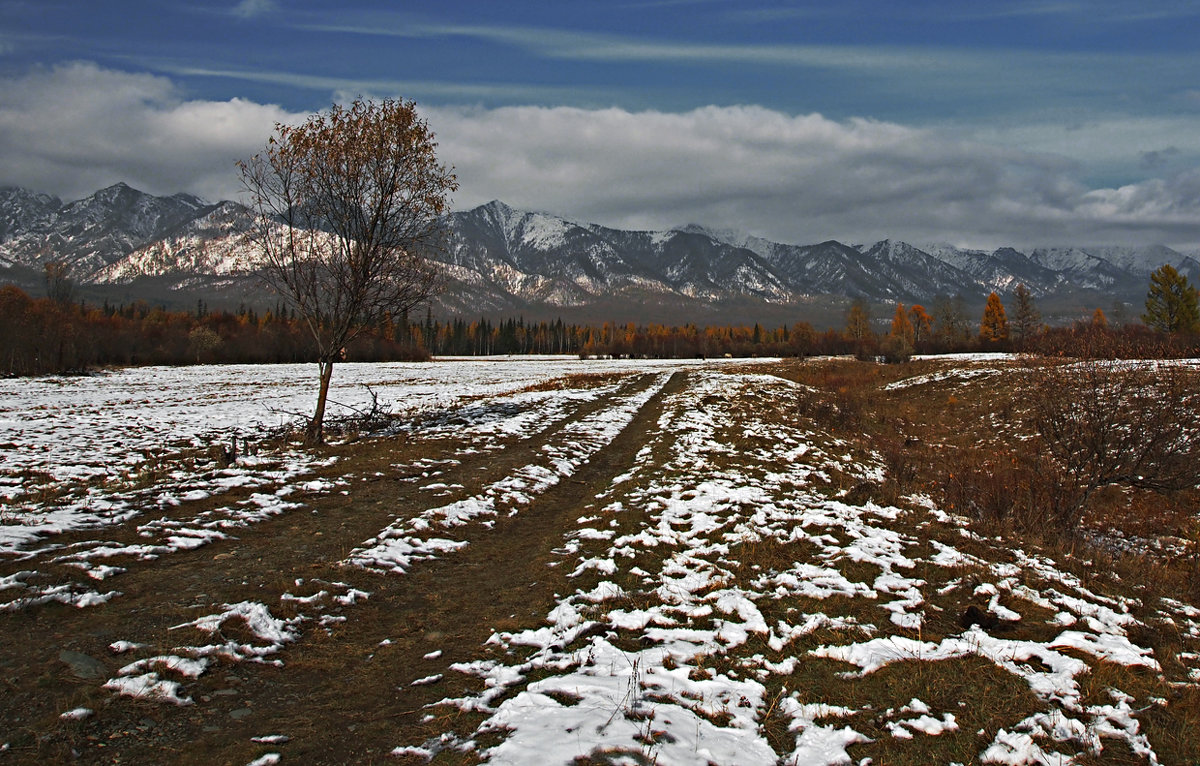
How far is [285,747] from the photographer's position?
16.8 ft

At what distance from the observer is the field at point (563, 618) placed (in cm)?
521

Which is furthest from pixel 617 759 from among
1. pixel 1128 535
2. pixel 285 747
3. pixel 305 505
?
pixel 1128 535

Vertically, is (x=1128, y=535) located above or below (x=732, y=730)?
below

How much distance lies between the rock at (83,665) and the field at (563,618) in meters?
0.03

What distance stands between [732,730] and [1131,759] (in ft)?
11.1

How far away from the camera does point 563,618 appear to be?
7.81m

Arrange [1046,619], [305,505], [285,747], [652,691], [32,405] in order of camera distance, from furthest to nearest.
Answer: [32,405] < [305,505] < [1046,619] < [652,691] < [285,747]

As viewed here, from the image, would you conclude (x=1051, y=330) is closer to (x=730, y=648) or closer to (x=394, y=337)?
(x=730, y=648)

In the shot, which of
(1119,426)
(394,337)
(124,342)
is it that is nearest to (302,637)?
(1119,426)

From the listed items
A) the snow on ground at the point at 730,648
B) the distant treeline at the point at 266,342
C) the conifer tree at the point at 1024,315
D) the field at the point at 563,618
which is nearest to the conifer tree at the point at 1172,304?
the distant treeline at the point at 266,342

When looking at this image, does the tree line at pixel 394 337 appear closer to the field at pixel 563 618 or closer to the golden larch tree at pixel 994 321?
the golden larch tree at pixel 994 321

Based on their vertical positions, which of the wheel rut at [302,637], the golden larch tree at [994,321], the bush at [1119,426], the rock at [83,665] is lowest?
the wheel rut at [302,637]

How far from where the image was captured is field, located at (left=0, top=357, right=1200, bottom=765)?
521cm

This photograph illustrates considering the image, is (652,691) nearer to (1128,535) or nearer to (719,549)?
(719,549)
